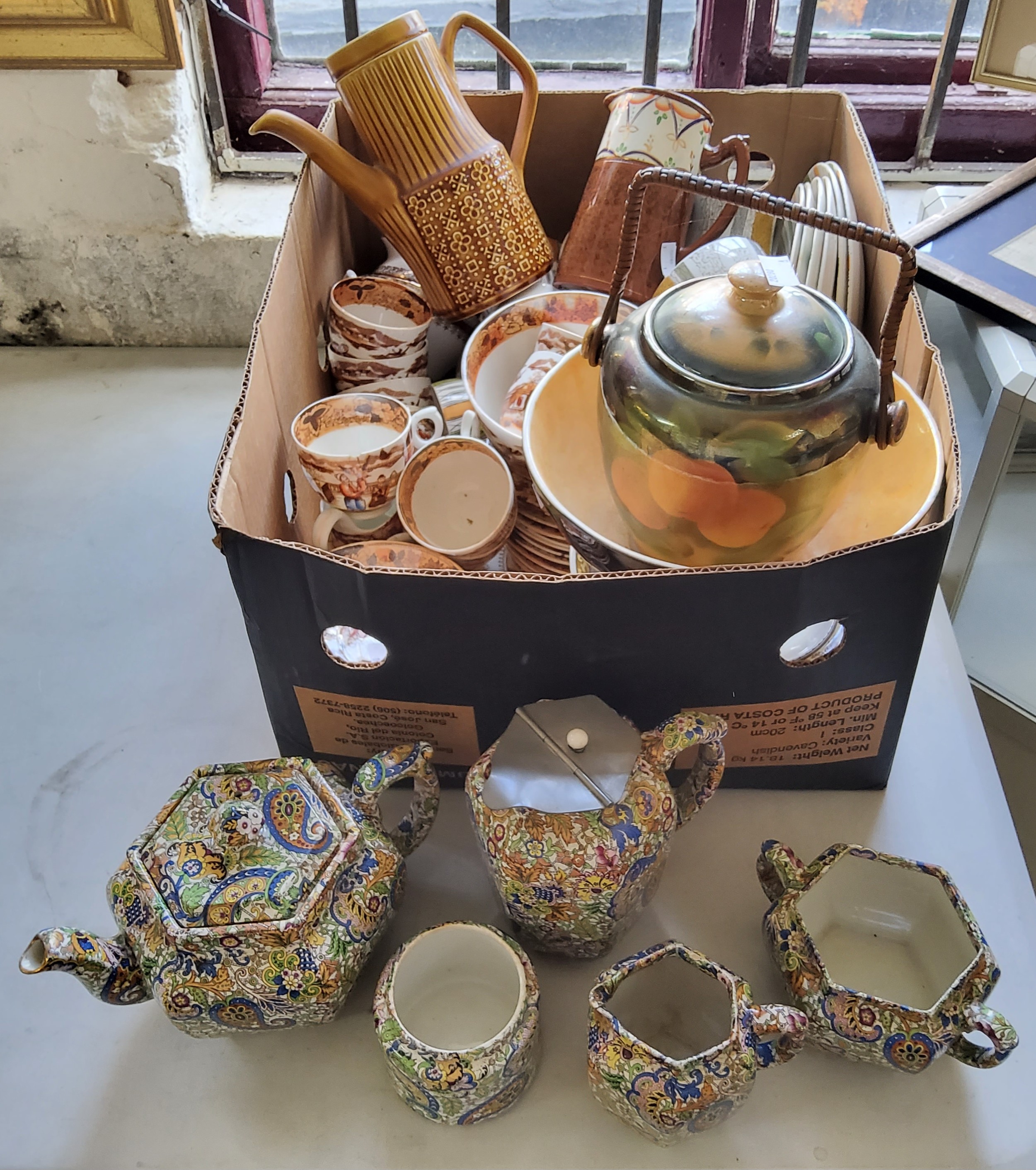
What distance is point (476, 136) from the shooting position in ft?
2.89

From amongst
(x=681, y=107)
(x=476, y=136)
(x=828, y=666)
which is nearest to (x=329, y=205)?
(x=476, y=136)

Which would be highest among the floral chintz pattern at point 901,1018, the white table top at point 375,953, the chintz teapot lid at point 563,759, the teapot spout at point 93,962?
the chintz teapot lid at point 563,759

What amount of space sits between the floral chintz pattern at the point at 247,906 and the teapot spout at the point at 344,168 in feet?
1.72

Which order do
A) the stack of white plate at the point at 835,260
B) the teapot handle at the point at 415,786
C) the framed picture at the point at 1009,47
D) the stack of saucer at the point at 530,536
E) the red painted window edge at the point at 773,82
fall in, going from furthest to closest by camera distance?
the red painted window edge at the point at 773,82 → the framed picture at the point at 1009,47 → the stack of white plate at the point at 835,260 → the stack of saucer at the point at 530,536 → the teapot handle at the point at 415,786

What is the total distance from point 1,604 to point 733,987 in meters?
0.72

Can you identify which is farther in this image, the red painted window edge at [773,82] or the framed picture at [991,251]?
the red painted window edge at [773,82]

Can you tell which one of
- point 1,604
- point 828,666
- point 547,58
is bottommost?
point 1,604

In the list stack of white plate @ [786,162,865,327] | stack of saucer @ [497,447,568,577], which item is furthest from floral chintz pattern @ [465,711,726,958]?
stack of white plate @ [786,162,865,327]

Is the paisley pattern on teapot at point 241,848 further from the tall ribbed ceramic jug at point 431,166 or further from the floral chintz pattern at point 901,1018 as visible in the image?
the tall ribbed ceramic jug at point 431,166

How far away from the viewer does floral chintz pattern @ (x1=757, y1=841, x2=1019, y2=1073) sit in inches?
20.7

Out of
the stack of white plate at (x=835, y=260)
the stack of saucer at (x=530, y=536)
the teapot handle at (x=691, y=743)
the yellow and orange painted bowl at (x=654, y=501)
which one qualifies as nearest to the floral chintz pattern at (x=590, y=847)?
the teapot handle at (x=691, y=743)

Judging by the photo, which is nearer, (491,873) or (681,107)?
(491,873)

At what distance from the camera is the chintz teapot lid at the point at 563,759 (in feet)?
1.83

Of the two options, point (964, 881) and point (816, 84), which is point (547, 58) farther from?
point (964, 881)
